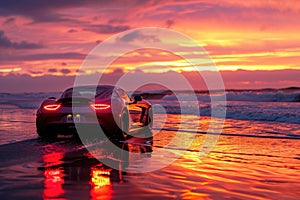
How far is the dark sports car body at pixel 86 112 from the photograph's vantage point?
10383 mm

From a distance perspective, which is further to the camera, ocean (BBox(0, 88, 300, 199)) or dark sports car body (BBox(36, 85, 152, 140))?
dark sports car body (BBox(36, 85, 152, 140))

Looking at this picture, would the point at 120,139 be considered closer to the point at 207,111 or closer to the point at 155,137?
the point at 155,137

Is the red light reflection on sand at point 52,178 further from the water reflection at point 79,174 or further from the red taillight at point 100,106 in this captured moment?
the red taillight at point 100,106

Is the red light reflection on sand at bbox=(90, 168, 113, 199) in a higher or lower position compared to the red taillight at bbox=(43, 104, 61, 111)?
lower

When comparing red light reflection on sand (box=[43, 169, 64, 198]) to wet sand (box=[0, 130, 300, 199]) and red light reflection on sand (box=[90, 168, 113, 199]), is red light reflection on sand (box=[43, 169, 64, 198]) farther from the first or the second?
red light reflection on sand (box=[90, 168, 113, 199])

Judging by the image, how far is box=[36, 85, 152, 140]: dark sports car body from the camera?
1038 centimetres

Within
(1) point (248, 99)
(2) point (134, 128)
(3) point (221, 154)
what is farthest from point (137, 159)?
(1) point (248, 99)

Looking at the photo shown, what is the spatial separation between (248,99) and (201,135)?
33584mm

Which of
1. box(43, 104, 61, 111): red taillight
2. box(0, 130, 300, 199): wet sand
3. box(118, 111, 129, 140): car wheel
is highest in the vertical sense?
box(43, 104, 61, 111): red taillight

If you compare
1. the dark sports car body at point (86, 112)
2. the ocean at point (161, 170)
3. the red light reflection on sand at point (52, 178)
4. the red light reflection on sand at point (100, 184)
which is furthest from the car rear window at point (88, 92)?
the red light reflection on sand at point (100, 184)

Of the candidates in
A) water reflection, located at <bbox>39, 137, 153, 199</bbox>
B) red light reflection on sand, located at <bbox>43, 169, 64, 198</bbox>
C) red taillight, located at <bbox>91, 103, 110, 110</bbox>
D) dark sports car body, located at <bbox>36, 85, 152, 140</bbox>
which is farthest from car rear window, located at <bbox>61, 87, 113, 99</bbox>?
red light reflection on sand, located at <bbox>43, 169, 64, 198</bbox>

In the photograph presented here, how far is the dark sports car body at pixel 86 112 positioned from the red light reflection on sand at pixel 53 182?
11.5 feet

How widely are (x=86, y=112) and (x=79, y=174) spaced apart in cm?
377

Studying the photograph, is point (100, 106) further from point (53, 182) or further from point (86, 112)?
point (53, 182)
